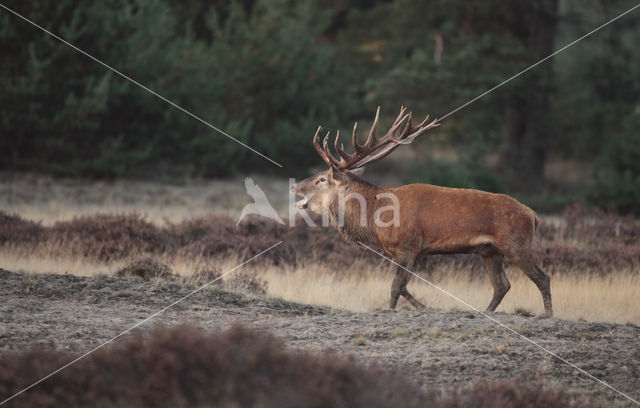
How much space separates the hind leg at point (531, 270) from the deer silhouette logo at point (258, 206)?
A: 6.34 metres

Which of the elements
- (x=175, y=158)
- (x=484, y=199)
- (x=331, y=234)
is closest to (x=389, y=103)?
(x=175, y=158)

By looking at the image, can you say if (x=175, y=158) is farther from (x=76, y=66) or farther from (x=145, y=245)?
(x=145, y=245)

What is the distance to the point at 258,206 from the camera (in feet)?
59.9

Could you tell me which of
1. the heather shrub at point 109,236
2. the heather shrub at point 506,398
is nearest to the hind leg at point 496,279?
the heather shrub at point 506,398

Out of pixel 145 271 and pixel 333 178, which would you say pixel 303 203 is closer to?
pixel 333 178

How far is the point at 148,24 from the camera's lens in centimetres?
2328

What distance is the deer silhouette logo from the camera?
15215mm

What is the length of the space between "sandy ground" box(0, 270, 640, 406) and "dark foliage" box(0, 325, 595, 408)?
151 centimetres

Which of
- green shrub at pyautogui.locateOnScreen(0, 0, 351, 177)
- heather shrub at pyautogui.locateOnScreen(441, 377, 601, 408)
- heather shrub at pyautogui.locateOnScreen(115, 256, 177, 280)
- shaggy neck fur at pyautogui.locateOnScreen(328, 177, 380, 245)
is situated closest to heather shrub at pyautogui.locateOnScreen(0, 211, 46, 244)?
heather shrub at pyautogui.locateOnScreen(115, 256, 177, 280)

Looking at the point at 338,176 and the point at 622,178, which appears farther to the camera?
the point at 622,178

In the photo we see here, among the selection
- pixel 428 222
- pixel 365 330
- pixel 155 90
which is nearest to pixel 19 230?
pixel 428 222

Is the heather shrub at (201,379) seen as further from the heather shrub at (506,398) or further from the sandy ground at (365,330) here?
the sandy ground at (365,330)

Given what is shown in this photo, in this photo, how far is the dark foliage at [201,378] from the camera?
4.06 meters

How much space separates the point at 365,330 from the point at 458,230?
1.97 meters
